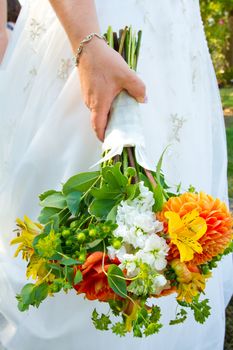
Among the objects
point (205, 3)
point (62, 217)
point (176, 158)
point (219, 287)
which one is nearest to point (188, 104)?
point (176, 158)

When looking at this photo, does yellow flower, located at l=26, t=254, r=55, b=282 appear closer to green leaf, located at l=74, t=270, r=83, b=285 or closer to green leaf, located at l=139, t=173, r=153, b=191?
green leaf, located at l=74, t=270, r=83, b=285

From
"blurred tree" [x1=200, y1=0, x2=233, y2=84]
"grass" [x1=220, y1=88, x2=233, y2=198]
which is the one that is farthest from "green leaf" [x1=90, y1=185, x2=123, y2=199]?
"blurred tree" [x1=200, y1=0, x2=233, y2=84]

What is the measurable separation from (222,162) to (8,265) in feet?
2.66

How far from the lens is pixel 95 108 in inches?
44.9

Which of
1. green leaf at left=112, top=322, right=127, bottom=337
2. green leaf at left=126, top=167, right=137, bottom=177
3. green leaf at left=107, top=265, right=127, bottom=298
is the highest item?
green leaf at left=126, top=167, right=137, bottom=177

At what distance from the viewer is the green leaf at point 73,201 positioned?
37.7 inches

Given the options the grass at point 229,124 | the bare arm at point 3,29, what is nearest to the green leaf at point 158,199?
the bare arm at point 3,29

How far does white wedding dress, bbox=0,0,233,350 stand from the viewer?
4.47 ft

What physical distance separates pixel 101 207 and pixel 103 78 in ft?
1.04

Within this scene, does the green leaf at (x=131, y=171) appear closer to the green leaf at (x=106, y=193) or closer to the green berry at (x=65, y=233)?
the green leaf at (x=106, y=193)

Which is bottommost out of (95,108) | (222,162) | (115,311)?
(222,162)

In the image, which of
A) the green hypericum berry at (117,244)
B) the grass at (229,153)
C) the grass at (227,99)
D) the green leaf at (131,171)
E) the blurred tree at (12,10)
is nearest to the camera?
the green hypericum berry at (117,244)

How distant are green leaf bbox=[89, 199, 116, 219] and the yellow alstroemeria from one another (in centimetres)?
13

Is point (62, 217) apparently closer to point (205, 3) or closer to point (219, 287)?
point (219, 287)
